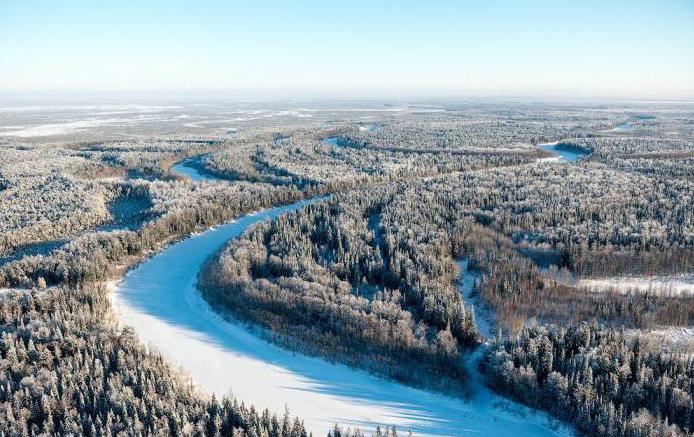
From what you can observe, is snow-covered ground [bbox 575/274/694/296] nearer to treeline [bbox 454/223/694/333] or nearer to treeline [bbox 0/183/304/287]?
treeline [bbox 454/223/694/333]

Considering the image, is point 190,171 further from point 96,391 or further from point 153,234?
point 96,391

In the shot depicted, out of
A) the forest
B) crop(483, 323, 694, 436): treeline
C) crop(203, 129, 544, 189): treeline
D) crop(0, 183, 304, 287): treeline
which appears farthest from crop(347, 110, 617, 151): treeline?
crop(483, 323, 694, 436): treeline

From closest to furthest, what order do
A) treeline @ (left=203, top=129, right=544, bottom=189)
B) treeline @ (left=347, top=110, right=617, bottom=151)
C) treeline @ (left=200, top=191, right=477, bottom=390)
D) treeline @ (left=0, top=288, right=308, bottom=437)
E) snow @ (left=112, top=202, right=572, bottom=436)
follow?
treeline @ (left=0, top=288, right=308, bottom=437), snow @ (left=112, top=202, right=572, bottom=436), treeline @ (left=200, top=191, right=477, bottom=390), treeline @ (left=203, top=129, right=544, bottom=189), treeline @ (left=347, top=110, right=617, bottom=151)

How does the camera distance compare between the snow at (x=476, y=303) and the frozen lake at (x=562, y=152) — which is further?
the frozen lake at (x=562, y=152)

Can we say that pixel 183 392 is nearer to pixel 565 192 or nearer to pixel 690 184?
pixel 565 192

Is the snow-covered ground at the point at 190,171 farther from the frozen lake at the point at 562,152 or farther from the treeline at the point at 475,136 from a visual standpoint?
the frozen lake at the point at 562,152

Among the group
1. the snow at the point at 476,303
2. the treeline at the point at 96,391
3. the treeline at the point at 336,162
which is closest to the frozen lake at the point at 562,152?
the treeline at the point at 336,162

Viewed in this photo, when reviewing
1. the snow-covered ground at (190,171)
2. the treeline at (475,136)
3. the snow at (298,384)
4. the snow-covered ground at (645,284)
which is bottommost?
the snow at (298,384)
